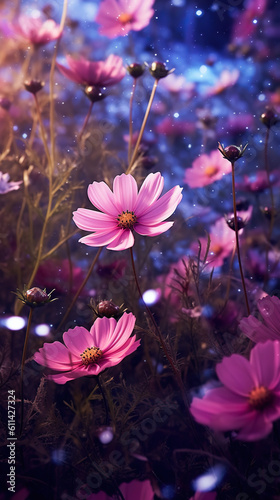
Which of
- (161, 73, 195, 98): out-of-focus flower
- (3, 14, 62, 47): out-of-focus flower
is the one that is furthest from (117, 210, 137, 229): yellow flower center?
(161, 73, 195, 98): out-of-focus flower

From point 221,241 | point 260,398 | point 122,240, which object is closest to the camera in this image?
point 260,398

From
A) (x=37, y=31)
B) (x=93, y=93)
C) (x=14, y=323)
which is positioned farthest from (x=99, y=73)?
(x=14, y=323)

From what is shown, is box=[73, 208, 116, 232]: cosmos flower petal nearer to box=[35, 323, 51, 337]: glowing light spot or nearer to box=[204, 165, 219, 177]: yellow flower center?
box=[35, 323, 51, 337]: glowing light spot

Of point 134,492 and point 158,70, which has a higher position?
point 158,70

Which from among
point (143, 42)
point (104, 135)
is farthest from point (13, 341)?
point (143, 42)

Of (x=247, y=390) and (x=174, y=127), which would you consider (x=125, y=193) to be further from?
(x=174, y=127)
